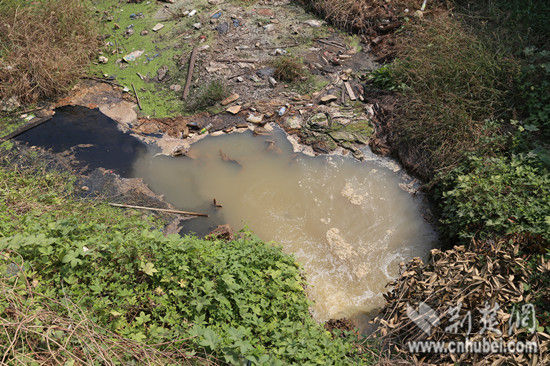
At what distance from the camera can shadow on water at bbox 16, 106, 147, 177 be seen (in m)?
5.28

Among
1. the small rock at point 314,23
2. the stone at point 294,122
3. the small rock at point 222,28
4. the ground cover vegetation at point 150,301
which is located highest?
the small rock at point 314,23

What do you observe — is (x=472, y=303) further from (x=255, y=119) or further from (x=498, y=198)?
(x=255, y=119)

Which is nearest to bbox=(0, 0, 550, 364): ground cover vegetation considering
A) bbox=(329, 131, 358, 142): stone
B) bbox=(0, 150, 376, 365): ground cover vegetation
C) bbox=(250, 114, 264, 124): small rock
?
bbox=(0, 150, 376, 365): ground cover vegetation

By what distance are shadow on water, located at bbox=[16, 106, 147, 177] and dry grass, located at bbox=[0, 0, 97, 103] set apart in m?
0.59

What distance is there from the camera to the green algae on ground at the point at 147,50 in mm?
6266

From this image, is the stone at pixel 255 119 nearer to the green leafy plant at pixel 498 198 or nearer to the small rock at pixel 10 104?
the green leafy plant at pixel 498 198

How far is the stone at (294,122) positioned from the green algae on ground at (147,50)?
1.95 metres

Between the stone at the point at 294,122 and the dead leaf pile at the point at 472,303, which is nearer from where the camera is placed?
the dead leaf pile at the point at 472,303

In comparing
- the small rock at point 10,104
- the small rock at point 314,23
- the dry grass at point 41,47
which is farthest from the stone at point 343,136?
the small rock at point 10,104

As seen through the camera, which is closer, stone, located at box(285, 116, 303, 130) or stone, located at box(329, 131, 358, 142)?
stone, located at box(329, 131, 358, 142)

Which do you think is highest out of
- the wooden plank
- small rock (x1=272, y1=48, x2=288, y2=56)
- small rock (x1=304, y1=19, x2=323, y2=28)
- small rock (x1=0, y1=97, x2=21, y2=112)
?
small rock (x1=304, y1=19, x2=323, y2=28)

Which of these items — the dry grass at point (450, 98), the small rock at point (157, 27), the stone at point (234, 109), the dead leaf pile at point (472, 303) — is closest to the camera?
the dead leaf pile at point (472, 303)

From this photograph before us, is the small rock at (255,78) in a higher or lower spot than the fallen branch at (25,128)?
higher

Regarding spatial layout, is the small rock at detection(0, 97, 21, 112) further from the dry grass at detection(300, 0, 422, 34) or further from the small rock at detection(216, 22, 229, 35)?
the dry grass at detection(300, 0, 422, 34)
